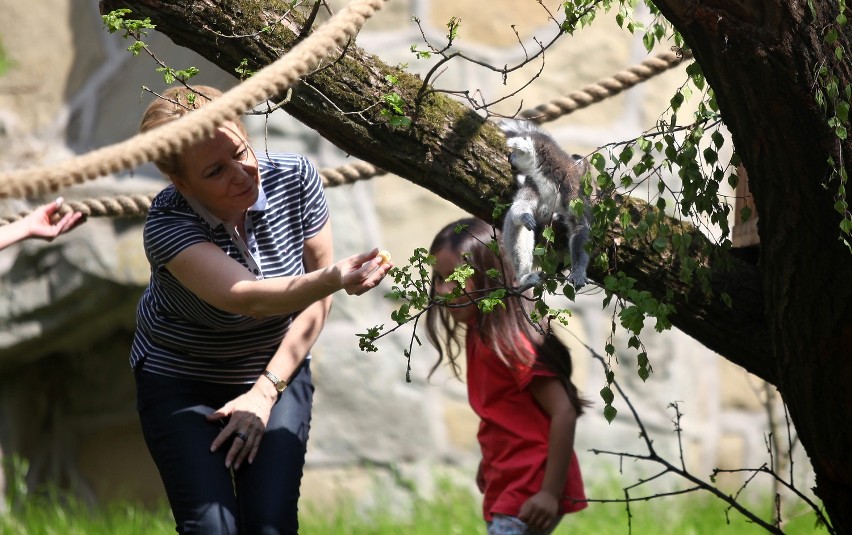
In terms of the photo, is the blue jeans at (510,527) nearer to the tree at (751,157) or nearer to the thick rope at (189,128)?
the tree at (751,157)

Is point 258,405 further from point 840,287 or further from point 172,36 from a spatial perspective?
point 840,287

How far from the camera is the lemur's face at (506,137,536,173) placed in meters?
1.83

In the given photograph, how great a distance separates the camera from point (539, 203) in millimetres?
1812

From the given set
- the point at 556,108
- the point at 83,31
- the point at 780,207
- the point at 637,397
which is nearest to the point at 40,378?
the point at 83,31

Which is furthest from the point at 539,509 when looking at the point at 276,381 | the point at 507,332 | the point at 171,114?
the point at 171,114

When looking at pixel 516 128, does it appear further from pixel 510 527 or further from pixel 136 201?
pixel 136 201

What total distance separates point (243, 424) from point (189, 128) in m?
0.89

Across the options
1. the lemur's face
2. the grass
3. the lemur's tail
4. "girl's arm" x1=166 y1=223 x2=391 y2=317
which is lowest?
the grass

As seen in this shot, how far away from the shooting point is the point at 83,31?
3.98 metres

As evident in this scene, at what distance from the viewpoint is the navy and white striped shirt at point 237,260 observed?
6.56 feet

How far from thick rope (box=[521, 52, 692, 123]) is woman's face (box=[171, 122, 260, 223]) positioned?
0.79m

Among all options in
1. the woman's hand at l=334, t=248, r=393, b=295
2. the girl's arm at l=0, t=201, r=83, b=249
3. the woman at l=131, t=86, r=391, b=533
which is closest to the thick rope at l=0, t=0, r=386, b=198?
the woman's hand at l=334, t=248, r=393, b=295

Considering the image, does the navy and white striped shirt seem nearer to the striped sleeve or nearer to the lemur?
the striped sleeve

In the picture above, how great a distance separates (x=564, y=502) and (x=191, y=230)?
109 centimetres
